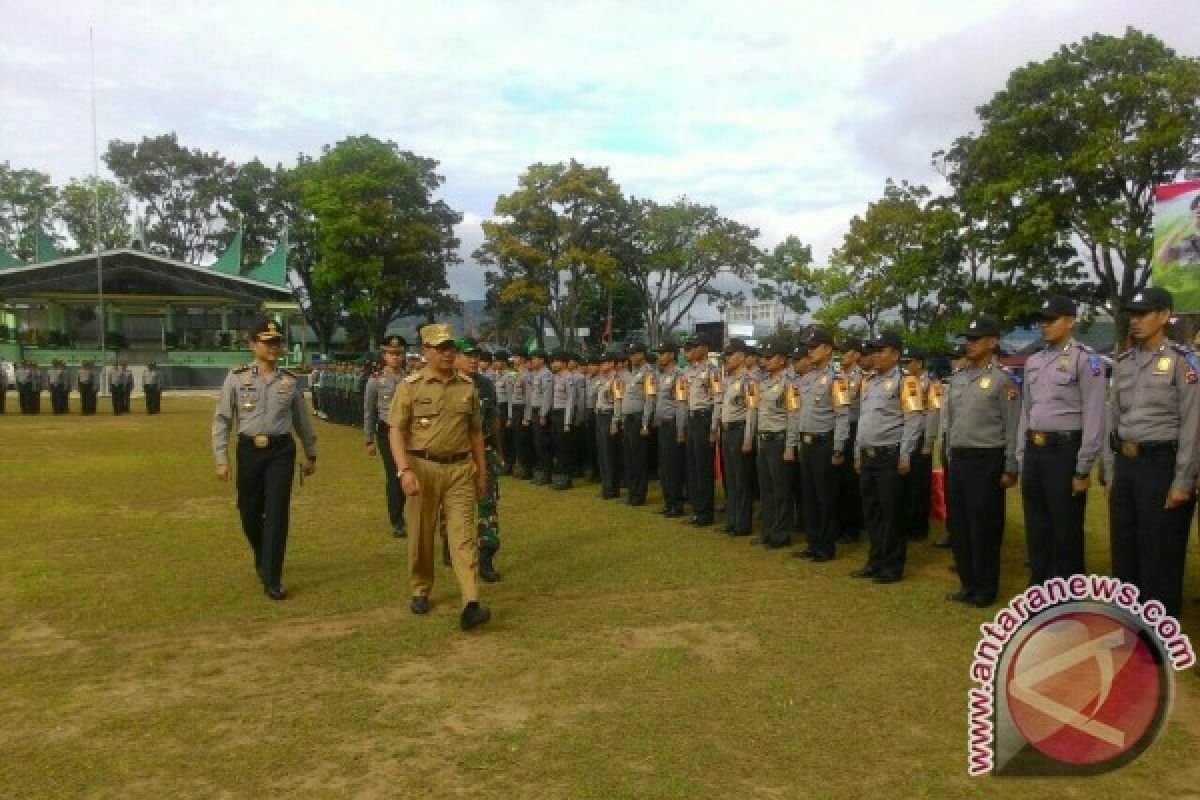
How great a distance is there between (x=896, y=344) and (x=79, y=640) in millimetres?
5637

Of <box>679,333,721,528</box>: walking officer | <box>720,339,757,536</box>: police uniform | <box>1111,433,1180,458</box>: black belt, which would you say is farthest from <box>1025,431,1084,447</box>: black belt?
<box>679,333,721,528</box>: walking officer

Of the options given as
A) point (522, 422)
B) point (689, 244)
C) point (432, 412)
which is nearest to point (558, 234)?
point (689, 244)

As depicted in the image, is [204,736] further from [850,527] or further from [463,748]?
[850,527]

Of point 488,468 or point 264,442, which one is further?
point 488,468

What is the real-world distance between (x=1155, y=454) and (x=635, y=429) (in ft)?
20.2

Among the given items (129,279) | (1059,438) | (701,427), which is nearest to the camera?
(1059,438)

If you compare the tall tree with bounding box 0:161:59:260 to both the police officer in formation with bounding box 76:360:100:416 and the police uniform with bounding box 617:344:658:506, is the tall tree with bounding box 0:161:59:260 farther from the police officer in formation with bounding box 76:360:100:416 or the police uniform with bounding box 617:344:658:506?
the police uniform with bounding box 617:344:658:506

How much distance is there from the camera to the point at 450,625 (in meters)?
5.39

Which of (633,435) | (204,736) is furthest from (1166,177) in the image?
(204,736)

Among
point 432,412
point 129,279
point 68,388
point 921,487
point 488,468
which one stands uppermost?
point 129,279

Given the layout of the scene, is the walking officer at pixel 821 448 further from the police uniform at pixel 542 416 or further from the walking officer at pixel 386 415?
the police uniform at pixel 542 416

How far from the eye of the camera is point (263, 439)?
604 centimetres

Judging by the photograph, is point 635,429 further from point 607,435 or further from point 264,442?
point 264,442

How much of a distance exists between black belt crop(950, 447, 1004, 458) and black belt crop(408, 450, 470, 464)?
3.16m
